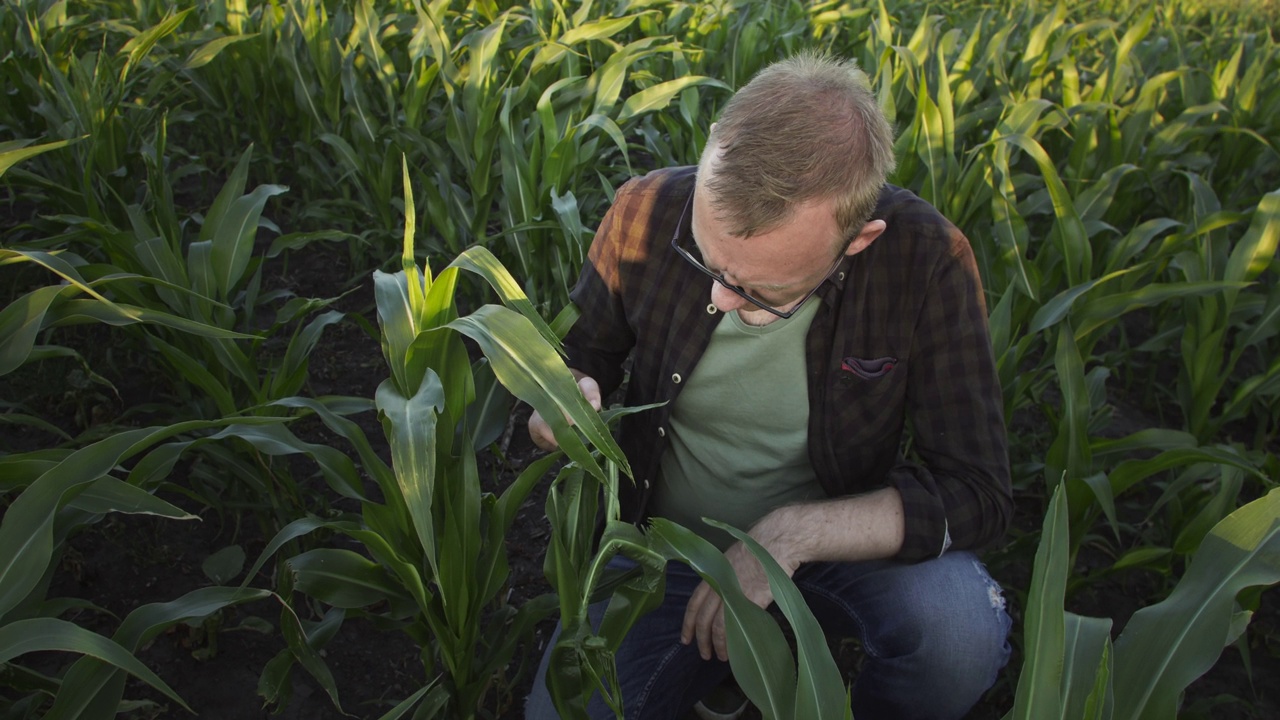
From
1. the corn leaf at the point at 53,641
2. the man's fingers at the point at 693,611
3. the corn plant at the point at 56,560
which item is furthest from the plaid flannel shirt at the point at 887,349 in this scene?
the corn leaf at the point at 53,641

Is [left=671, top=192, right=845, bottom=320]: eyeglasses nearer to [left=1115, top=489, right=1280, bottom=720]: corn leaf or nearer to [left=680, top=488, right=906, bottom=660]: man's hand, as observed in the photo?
[left=680, top=488, right=906, bottom=660]: man's hand

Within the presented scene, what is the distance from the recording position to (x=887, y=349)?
1.41m

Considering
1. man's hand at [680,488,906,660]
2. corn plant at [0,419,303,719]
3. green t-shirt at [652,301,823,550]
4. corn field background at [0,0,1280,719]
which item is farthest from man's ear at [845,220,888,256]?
corn plant at [0,419,303,719]

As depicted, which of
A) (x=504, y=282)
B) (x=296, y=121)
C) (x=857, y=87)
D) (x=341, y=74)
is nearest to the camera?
(x=504, y=282)

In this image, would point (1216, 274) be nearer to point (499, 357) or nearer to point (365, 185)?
point (499, 357)

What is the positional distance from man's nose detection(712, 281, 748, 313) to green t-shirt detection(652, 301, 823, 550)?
4.8 inches

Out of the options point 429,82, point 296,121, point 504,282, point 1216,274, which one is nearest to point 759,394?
point 504,282

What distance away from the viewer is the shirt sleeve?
137cm

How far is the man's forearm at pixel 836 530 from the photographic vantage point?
1337 millimetres

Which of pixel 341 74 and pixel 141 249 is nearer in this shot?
pixel 141 249

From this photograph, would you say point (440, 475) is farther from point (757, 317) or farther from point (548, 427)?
point (757, 317)

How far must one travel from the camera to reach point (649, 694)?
146 cm

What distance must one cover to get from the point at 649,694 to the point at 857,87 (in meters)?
0.97

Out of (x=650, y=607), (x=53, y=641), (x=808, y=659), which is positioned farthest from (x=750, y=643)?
(x=53, y=641)
